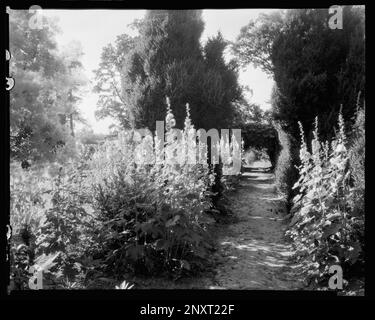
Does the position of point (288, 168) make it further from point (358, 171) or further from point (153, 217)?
point (153, 217)

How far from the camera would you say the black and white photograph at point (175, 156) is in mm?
3252

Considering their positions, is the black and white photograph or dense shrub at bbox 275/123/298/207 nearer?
the black and white photograph

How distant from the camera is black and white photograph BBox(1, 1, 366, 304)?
3252mm

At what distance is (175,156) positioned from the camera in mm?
4141

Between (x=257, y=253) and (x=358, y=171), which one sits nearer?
(x=358, y=171)

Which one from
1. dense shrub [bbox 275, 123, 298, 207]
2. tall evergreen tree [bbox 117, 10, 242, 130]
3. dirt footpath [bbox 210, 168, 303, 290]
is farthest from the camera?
dense shrub [bbox 275, 123, 298, 207]

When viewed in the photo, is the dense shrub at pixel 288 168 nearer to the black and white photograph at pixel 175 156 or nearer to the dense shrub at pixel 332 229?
the black and white photograph at pixel 175 156

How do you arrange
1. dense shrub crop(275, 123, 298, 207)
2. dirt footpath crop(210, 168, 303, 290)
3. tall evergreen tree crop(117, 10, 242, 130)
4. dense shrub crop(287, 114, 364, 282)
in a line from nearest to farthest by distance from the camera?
dense shrub crop(287, 114, 364, 282) < dirt footpath crop(210, 168, 303, 290) < tall evergreen tree crop(117, 10, 242, 130) < dense shrub crop(275, 123, 298, 207)

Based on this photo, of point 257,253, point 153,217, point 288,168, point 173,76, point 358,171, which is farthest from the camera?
point 288,168

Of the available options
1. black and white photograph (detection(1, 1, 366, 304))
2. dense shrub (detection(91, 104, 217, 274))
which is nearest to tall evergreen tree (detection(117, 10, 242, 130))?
black and white photograph (detection(1, 1, 366, 304))

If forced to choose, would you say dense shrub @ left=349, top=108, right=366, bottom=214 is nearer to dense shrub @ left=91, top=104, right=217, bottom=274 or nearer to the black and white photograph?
the black and white photograph

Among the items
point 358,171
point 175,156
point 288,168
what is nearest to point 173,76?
point 175,156
